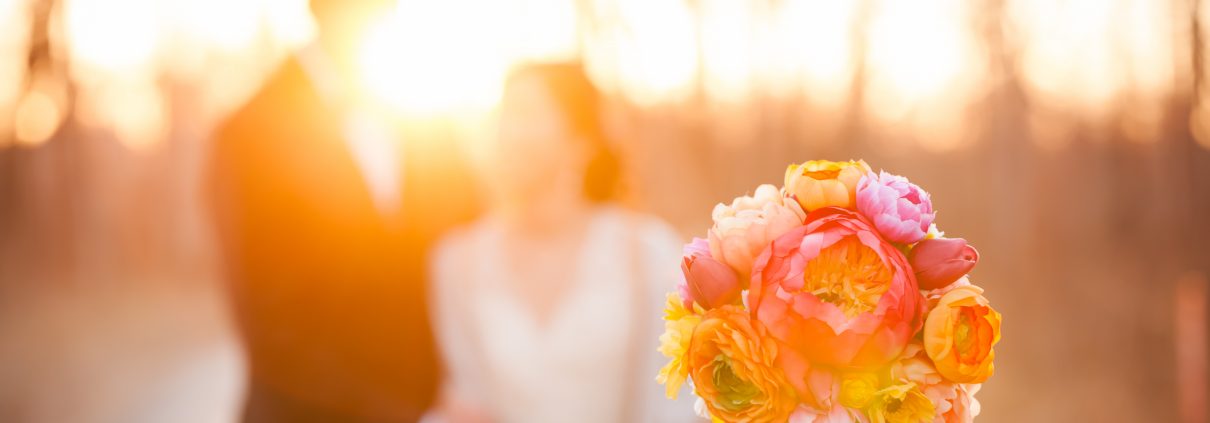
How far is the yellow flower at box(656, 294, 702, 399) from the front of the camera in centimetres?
50

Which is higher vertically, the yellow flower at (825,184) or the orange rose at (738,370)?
the yellow flower at (825,184)

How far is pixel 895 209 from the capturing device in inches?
18.8

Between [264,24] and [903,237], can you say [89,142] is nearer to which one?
[264,24]

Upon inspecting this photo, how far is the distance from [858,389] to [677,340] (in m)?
0.10

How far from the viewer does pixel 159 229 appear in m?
1.72

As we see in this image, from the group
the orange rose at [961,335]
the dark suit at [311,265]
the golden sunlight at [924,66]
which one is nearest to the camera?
the orange rose at [961,335]

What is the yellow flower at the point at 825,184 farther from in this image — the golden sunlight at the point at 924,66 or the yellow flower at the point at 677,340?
the golden sunlight at the point at 924,66

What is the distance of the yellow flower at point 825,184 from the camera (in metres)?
0.49

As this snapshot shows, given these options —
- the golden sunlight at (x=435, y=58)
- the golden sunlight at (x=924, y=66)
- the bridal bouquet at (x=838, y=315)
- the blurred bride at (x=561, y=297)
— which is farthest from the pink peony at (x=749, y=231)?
the golden sunlight at (x=924, y=66)

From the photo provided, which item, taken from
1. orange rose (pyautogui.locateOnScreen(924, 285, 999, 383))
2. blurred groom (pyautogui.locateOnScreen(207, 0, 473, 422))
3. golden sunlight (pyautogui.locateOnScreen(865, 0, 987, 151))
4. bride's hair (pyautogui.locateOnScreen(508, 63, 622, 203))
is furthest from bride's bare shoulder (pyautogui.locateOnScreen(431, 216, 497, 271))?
orange rose (pyautogui.locateOnScreen(924, 285, 999, 383))

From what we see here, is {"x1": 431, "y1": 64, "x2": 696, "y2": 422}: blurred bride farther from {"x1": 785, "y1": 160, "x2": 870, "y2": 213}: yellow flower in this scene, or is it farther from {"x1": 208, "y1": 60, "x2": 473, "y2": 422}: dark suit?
{"x1": 785, "y1": 160, "x2": 870, "y2": 213}: yellow flower

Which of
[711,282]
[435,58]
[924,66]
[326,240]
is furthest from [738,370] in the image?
[924,66]

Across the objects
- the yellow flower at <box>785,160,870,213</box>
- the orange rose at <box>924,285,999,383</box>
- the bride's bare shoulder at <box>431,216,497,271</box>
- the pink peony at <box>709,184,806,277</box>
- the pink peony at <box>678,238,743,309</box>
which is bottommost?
the bride's bare shoulder at <box>431,216,497,271</box>

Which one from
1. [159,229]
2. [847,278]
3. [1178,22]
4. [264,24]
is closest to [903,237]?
[847,278]
